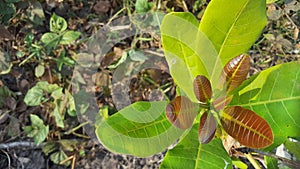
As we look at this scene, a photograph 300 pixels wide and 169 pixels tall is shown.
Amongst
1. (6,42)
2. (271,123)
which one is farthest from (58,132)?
(271,123)

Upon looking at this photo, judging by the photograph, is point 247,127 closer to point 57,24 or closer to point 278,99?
point 278,99

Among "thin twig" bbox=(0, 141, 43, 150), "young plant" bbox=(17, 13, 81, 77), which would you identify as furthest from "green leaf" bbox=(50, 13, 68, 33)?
"thin twig" bbox=(0, 141, 43, 150)

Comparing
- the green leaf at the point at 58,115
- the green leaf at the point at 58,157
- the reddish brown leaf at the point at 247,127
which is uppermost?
the reddish brown leaf at the point at 247,127

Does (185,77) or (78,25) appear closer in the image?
(185,77)

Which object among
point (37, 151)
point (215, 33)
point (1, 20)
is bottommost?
point (37, 151)

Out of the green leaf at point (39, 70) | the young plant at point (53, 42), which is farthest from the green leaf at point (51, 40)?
the green leaf at point (39, 70)

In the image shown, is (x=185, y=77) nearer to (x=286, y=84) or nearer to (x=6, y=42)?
(x=286, y=84)

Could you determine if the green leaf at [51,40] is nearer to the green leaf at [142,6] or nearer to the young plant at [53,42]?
the young plant at [53,42]
